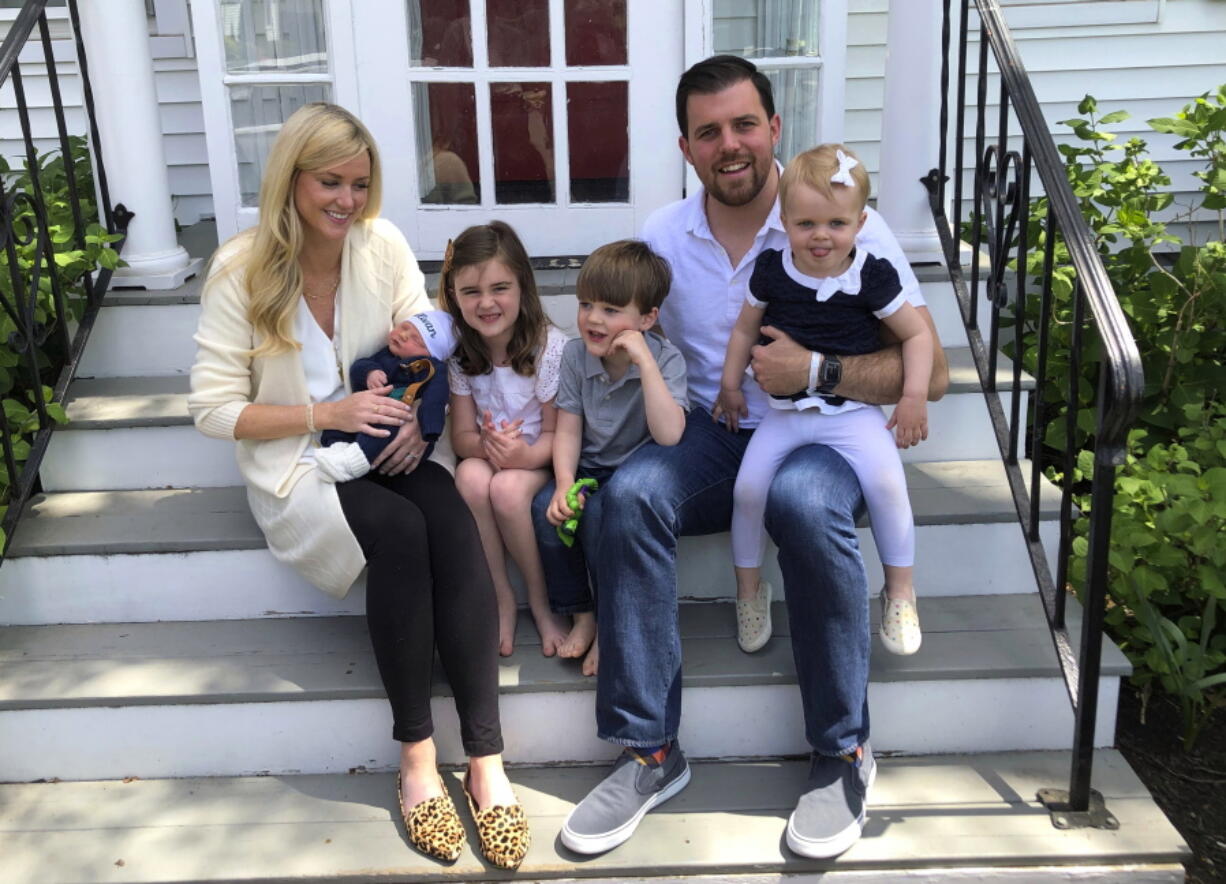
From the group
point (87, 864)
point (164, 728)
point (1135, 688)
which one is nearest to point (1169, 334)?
point (1135, 688)

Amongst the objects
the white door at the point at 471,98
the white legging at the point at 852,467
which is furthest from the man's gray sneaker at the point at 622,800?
the white door at the point at 471,98

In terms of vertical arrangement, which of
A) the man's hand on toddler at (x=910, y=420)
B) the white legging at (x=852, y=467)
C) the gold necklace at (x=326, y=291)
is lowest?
the white legging at (x=852, y=467)

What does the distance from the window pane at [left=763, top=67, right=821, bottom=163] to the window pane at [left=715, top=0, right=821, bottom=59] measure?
0.19ft

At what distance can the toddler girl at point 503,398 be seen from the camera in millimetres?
2375

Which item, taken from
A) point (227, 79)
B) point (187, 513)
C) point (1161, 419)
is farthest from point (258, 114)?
point (1161, 419)

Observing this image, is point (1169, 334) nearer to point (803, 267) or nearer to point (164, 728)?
point (803, 267)

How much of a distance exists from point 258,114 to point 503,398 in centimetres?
144

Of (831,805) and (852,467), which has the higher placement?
(852,467)

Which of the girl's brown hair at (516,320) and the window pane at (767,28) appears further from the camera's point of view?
the window pane at (767,28)

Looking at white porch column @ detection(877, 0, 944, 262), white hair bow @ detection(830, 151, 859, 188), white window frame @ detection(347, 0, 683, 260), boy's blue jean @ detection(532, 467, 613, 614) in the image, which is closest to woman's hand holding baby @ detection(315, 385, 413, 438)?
boy's blue jean @ detection(532, 467, 613, 614)

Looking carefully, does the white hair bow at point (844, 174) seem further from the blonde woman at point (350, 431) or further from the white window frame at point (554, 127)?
the white window frame at point (554, 127)

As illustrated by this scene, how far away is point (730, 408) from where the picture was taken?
2.43 m

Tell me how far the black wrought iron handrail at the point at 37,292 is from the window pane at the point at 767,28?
1775 millimetres

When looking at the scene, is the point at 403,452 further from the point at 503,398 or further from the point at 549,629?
the point at 549,629
